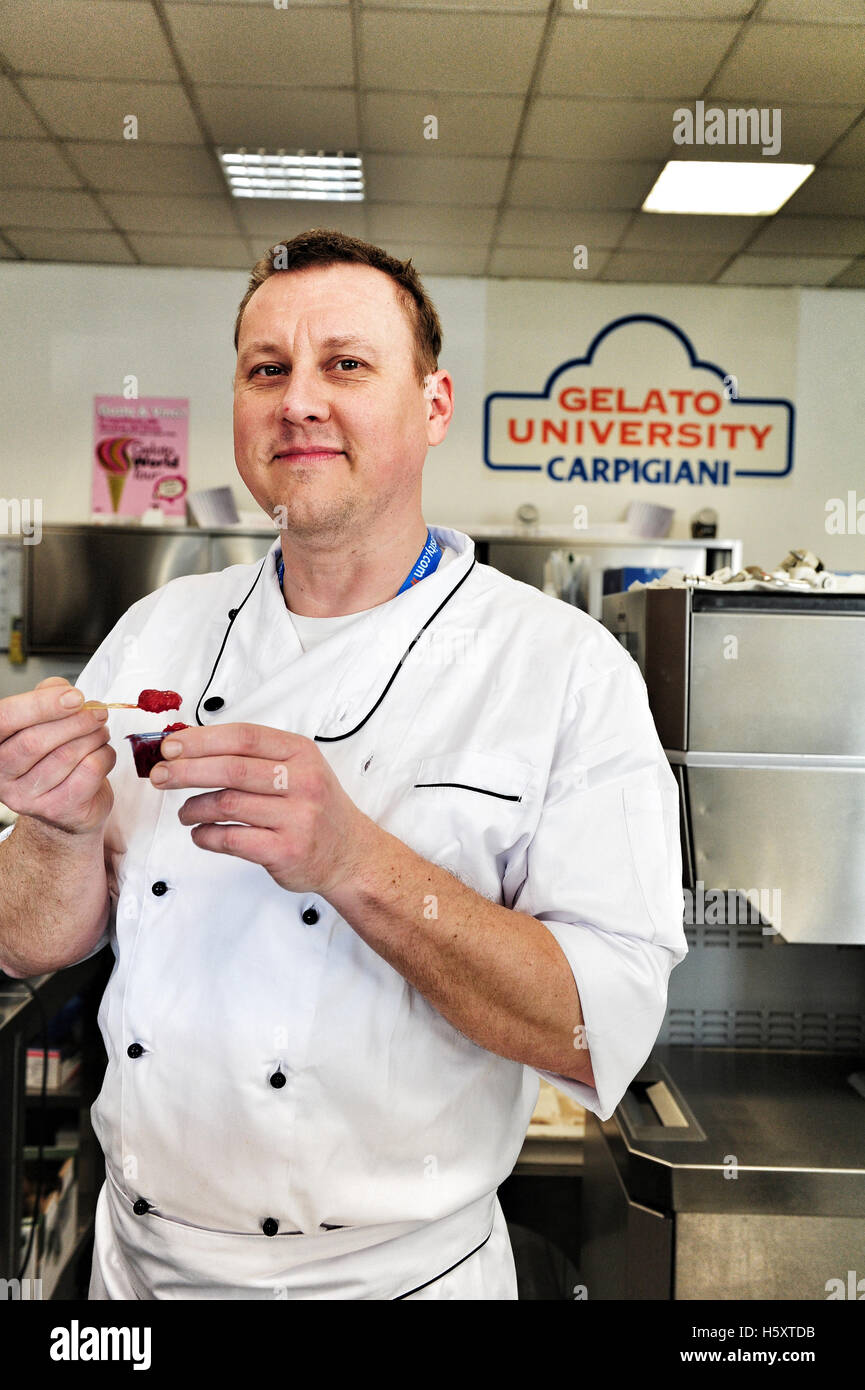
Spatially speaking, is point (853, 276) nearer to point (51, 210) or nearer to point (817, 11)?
point (817, 11)

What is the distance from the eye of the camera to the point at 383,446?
115cm

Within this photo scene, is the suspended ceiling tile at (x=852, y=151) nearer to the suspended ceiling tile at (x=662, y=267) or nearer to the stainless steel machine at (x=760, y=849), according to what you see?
the suspended ceiling tile at (x=662, y=267)

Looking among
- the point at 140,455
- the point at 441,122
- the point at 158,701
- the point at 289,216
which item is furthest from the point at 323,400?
the point at 140,455

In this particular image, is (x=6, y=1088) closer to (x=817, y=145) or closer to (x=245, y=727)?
(x=245, y=727)

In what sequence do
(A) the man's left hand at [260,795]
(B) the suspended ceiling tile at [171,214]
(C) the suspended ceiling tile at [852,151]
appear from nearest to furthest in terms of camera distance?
(A) the man's left hand at [260,795]
(C) the suspended ceiling tile at [852,151]
(B) the suspended ceiling tile at [171,214]

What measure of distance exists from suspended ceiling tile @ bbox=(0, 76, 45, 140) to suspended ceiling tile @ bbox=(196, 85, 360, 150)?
1.97 ft

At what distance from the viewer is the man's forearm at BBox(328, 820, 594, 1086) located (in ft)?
3.02

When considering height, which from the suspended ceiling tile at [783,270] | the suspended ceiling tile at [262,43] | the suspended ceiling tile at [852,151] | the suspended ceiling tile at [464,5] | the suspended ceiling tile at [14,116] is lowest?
the suspended ceiling tile at [783,270]

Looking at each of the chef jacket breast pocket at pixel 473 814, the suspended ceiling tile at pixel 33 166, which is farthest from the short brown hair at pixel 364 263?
the suspended ceiling tile at pixel 33 166

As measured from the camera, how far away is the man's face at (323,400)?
44.1 inches

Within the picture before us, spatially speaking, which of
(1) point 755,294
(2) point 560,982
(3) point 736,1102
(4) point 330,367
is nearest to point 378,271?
(4) point 330,367

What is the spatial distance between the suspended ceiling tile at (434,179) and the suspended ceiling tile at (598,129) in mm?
212

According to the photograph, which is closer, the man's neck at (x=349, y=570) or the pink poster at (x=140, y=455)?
the man's neck at (x=349, y=570)

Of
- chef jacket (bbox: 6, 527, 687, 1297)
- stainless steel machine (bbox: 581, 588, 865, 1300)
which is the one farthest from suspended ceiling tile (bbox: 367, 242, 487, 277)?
chef jacket (bbox: 6, 527, 687, 1297)
